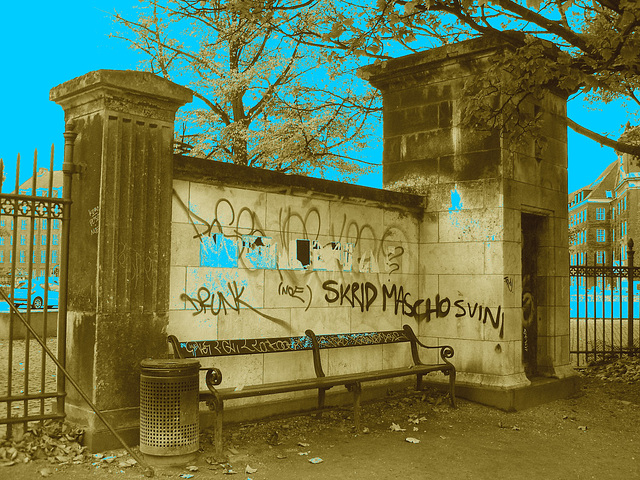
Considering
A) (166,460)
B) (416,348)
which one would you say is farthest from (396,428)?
(166,460)

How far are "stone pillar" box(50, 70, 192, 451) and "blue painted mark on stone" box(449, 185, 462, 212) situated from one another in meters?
4.18

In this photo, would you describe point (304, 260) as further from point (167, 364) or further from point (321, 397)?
point (167, 364)

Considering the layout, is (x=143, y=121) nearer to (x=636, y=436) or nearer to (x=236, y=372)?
(x=236, y=372)

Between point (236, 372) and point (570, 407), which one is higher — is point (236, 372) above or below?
above

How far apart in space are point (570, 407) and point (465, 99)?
14.1 feet

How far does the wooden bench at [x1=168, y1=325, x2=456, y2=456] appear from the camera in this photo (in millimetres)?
5730

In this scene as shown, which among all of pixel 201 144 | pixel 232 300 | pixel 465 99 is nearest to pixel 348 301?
pixel 232 300

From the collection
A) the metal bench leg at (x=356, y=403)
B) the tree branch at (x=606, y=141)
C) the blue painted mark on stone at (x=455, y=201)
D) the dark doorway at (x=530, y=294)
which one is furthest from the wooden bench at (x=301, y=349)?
the tree branch at (x=606, y=141)

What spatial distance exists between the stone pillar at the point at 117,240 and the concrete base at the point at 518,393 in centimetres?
421

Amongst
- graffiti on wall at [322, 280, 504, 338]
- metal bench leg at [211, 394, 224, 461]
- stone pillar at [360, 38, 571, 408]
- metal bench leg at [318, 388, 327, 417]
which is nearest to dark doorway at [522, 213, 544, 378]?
stone pillar at [360, 38, 571, 408]

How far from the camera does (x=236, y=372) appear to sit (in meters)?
6.59

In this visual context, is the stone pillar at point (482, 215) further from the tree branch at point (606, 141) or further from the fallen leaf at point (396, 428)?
the tree branch at point (606, 141)

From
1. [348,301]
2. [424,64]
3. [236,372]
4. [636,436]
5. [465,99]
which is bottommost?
[636,436]

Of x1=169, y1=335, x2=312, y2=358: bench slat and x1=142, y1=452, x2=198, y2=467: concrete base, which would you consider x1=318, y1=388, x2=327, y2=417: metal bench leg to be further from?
x1=142, y1=452, x2=198, y2=467: concrete base
